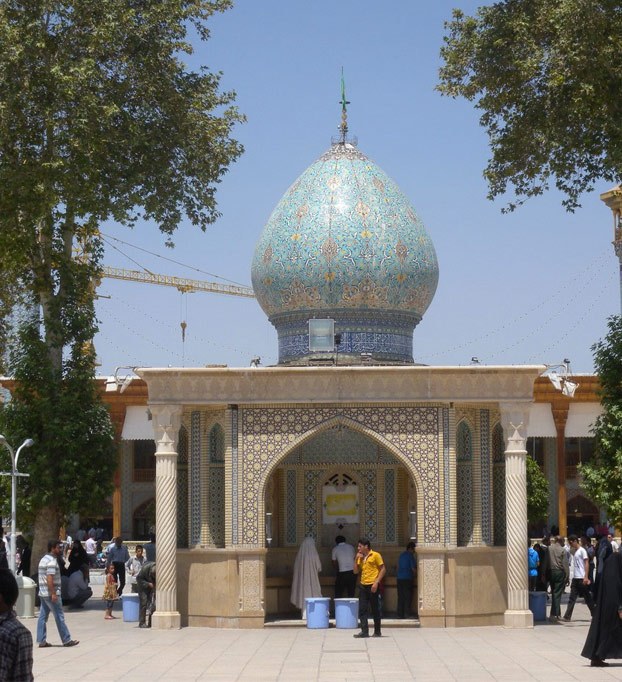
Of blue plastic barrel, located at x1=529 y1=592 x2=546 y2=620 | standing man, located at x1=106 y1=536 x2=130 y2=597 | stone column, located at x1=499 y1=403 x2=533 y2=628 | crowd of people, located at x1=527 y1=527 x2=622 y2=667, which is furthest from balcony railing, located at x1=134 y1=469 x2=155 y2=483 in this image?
stone column, located at x1=499 y1=403 x2=533 y2=628

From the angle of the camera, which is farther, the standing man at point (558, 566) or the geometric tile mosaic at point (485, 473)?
the standing man at point (558, 566)

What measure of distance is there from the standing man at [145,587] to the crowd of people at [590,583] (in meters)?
5.08

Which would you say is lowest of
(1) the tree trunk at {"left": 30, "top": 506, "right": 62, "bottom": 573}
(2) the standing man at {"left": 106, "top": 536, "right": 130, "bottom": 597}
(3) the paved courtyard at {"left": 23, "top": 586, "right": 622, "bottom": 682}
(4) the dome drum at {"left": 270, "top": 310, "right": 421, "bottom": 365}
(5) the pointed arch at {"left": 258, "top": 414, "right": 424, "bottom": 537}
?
(3) the paved courtyard at {"left": 23, "top": 586, "right": 622, "bottom": 682}

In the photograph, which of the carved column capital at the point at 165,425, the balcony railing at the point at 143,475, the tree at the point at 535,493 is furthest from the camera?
the balcony railing at the point at 143,475

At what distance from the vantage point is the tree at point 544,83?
1562 cm

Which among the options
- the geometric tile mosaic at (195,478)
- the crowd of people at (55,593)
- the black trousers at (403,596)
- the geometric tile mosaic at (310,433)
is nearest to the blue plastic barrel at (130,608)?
the crowd of people at (55,593)

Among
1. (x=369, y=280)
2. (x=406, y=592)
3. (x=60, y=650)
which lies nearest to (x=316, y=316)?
(x=369, y=280)

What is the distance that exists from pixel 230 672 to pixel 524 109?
8.40 metres

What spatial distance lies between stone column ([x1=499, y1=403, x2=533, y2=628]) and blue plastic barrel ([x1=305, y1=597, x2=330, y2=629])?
233 centimetres

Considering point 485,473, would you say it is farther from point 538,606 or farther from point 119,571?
point 119,571

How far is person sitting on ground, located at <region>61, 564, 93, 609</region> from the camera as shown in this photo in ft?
66.7

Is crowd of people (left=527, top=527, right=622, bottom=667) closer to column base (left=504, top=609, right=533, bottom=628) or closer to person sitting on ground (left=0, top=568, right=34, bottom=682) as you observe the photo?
column base (left=504, top=609, right=533, bottom=628)

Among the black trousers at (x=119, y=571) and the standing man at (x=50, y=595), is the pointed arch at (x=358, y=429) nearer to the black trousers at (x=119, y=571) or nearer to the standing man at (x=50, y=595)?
the standing man at (x=50, y=595)

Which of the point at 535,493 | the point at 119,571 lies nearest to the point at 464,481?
the point at 119,571
